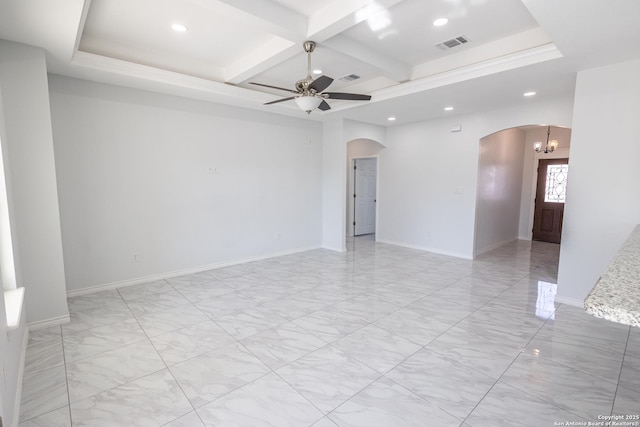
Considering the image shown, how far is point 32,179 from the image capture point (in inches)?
118

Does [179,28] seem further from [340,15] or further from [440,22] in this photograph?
[440,22]

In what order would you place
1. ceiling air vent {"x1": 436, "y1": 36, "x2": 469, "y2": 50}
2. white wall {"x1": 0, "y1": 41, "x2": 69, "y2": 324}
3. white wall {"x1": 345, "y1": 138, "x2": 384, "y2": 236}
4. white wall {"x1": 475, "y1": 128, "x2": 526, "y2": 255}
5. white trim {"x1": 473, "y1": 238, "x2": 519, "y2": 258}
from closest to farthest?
white wall {"x1": 0, "y1": 41, "x2": 69, "y2": 324}, ceiling air vent {"x1": 436, "y1": 36, "x2": 469, "y2": 50}, white wall {"x1": 475, "y1": 128, "x2": 526, "y2": 255}, white trim {"x1": 473, "y1": 238, "x2": 519, "y2": 258}, white wall {"x1": 345, "y1": 138, "x2": 384, "y2": 236}

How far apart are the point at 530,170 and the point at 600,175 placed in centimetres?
469

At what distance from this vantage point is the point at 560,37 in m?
2.72

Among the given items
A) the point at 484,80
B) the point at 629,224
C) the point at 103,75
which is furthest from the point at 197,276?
the point at 629,224

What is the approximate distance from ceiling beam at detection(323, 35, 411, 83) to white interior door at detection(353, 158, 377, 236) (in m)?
3.99

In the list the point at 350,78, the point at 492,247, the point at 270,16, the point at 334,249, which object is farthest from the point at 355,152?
the point at 270,16

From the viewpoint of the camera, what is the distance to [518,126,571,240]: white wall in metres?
7.19

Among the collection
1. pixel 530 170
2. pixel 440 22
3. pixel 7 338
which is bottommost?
pixel 7 338

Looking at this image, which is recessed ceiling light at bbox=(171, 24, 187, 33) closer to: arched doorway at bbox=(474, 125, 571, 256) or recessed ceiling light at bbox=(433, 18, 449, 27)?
recessed ceiling light at bbox=(433, 18, 449, 27)

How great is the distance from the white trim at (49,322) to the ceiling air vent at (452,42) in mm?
5191

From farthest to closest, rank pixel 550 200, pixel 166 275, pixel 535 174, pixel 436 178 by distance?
pixel 535 174, pixel 550 200, pixel 436 178, pixel 166 275

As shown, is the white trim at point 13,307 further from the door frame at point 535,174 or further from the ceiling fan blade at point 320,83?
the door frame at point 535,174

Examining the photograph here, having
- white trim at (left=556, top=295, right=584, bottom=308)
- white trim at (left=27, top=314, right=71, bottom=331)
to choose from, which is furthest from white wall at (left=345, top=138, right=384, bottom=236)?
white trim at (left=27, top=314, right=71, bottom=331)
